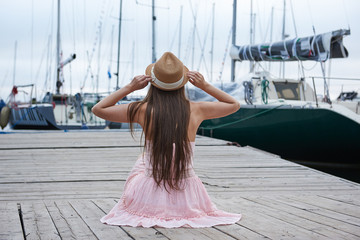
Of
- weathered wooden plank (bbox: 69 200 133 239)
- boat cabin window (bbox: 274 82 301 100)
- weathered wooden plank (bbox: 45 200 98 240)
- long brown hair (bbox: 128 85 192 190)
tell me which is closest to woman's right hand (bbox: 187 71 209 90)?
long brown hair (bbox: 128 85 192 190)

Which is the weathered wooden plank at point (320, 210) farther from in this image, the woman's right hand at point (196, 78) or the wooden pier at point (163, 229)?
the woman's right hand at point (196, 78)

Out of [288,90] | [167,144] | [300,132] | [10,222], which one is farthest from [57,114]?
[167,144]

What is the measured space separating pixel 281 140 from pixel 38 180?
7.97 meters

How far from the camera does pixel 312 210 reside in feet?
12.6

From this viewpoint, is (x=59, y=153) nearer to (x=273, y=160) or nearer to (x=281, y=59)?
(x=273, y=160)

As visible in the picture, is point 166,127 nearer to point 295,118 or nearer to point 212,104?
point 212,104

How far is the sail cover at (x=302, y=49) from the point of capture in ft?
40.3

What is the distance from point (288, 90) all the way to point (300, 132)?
8.27 feet

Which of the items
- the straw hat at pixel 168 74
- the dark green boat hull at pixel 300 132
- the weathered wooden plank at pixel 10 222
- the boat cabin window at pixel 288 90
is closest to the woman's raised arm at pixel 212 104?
the straw hat at pixel 168 74

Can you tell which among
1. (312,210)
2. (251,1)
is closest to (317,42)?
(251,1)

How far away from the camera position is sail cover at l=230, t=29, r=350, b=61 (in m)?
12.3

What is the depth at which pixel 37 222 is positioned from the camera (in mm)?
3270

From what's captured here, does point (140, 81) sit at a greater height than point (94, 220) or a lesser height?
greater

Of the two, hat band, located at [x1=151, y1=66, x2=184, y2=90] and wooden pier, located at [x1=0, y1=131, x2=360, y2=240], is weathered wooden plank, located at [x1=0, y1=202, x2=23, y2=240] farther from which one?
hat band, located at [x1=151, y1=66, x2=184, y2=90]
